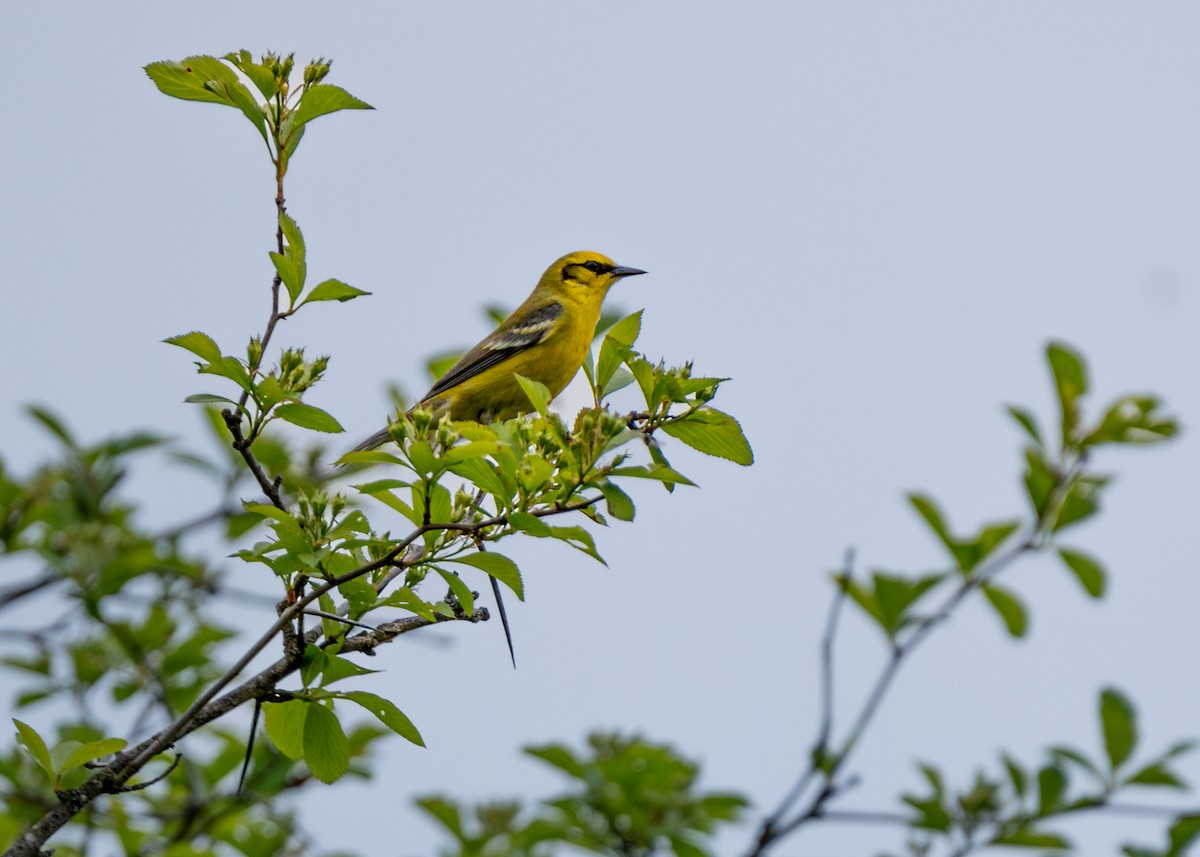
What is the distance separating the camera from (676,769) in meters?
4.80

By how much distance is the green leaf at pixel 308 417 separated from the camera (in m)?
2.76

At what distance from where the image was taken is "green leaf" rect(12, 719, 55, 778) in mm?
2791

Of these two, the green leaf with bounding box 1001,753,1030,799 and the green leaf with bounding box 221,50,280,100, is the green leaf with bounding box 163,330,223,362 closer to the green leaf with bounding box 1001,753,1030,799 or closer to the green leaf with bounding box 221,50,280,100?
the green leaf with bounding box 221,50,280,100

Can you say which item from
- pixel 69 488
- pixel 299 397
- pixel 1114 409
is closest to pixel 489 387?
pixel 69 488

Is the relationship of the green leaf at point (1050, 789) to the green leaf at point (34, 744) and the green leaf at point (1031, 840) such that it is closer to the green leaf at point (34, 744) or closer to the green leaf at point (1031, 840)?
the green leaf at point (1031, 840)

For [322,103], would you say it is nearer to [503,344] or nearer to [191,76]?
[191,76]

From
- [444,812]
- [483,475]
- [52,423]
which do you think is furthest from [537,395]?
[52,423]

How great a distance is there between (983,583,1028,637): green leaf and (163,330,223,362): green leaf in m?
2.60

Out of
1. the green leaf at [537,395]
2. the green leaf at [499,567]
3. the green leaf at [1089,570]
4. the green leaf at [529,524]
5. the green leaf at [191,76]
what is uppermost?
the green leaf at [191,76]

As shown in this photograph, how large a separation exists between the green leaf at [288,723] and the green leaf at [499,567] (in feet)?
1.60

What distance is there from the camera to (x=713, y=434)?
9.48 ft

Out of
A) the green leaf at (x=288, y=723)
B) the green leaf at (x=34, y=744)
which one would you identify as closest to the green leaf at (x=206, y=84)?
the green leaf at (x=288, y=723)

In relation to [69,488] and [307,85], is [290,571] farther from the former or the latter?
[69,488]

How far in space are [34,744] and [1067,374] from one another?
3076 mm
